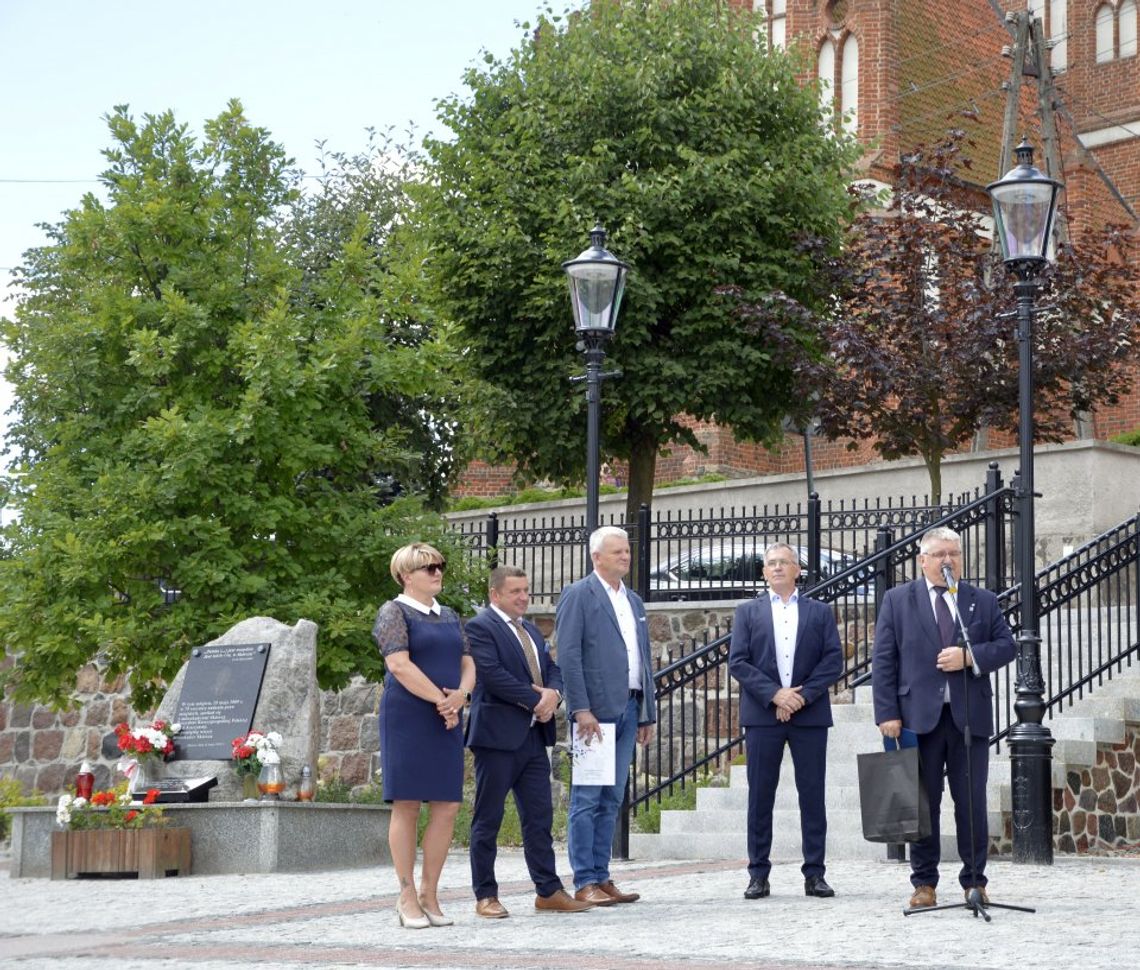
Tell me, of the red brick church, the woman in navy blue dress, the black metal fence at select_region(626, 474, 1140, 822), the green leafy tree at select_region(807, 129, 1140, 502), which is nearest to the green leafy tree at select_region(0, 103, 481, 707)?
the black metal fence at select_region(626, 474, 1140, 822)

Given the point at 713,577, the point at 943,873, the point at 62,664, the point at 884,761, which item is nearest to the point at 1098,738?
the point at 943,873

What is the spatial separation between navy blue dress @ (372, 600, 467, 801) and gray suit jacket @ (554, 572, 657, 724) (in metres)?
0.82

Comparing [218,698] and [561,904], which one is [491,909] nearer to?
[561,904]

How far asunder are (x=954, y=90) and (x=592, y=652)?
104 feet

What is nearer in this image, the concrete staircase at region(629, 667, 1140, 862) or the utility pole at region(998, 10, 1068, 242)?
the concrete staircase at region(629, 667, 1140, 862)

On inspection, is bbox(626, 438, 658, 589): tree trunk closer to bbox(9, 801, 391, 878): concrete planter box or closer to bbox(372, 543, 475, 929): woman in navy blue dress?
bbox(9, 801, 391, 878): concrete planter box

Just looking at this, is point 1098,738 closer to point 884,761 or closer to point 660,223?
point 884,761

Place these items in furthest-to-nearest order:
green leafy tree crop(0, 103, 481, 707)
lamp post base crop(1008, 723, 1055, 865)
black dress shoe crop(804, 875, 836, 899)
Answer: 1. green leafy tree crop(0, 103, 481, 707)
2. lamp post base crop(1008, 723, 1055, 865)
3. black dress shoe crop(804, 875, 836, 899)

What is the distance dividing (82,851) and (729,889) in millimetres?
5314

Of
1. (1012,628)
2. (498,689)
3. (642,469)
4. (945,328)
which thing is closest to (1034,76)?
(945,328)

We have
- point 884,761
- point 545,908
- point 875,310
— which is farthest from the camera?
point 875,310

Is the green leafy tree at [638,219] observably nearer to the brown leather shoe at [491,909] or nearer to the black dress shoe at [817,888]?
the black dress shoe at [817,888]

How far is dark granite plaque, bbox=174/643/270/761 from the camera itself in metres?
14.1

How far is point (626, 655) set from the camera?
9398mm
